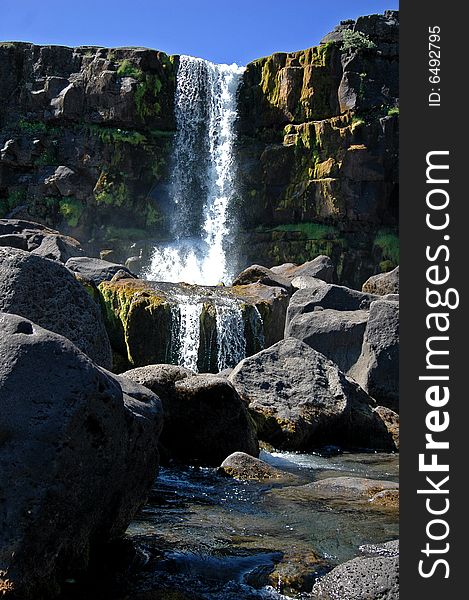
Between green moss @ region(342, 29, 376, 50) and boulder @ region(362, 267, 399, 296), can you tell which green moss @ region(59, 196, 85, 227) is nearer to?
green moss @ region(342, 29, 376, 50)

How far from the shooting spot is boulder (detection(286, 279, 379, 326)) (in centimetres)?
1667

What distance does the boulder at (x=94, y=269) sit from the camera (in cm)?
2016

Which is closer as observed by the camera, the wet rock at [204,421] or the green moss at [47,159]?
the wet rock at [204,421]

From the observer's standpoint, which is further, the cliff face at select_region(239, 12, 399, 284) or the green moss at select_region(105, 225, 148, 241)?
the green moss at select_region(105, 225, 148, 241)

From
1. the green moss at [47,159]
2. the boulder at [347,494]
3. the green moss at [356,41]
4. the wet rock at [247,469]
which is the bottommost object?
the boulder at [347,494]

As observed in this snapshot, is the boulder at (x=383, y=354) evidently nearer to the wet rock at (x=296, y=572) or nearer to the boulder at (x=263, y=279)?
the wet rock at (x=296, y=572)

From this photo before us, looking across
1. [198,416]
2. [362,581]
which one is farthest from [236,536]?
[198,416]

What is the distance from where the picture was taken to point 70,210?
1309 inches

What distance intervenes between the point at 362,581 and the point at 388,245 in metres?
27.1

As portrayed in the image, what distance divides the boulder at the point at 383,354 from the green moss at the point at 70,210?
21941 mm

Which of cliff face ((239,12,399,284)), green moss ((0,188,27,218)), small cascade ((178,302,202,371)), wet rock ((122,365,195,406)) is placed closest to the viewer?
wet rock ((122,365,195,406))

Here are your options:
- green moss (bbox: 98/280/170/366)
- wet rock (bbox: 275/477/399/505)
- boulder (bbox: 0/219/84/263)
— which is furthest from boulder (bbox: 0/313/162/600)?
boulder (bbox: 0/219/84/263)

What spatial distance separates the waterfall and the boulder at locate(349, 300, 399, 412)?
21074 mm

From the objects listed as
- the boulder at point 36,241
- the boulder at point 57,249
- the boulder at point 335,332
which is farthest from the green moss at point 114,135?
the boulder at point 335,332
